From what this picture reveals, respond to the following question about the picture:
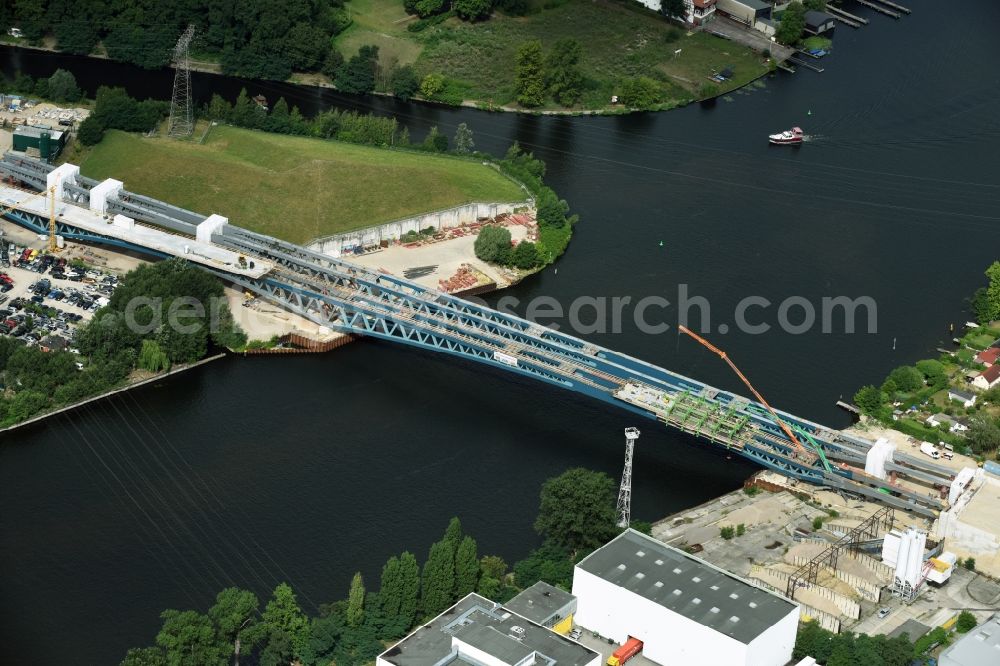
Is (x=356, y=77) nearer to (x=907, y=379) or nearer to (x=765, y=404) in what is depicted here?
(x=765, y=404)

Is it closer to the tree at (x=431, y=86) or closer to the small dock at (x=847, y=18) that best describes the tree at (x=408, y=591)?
the tree at (x=431, y=86)

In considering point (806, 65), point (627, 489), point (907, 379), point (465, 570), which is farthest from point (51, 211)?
point (806, 65)

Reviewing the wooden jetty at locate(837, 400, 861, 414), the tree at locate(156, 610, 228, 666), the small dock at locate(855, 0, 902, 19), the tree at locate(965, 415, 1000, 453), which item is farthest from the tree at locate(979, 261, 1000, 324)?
the tree at locate(156, 610, 228, 666)

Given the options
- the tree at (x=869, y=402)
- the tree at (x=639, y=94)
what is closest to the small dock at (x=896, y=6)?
the tree at (x=639, y=94)

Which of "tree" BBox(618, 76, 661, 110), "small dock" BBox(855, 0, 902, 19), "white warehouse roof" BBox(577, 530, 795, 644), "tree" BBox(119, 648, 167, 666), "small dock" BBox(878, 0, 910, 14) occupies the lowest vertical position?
"tree" BBox(119, 648, 167, 666)

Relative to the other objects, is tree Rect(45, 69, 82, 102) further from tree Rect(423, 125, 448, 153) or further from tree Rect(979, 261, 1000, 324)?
tree Rect(979, 261, 1000, 324)

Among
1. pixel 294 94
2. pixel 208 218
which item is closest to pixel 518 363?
pixel 208 218

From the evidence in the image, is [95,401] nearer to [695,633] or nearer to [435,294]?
[435,294]
